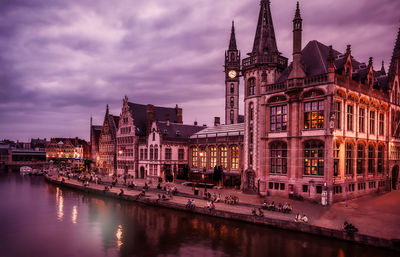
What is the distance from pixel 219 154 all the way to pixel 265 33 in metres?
24.2

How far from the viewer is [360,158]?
4247cm

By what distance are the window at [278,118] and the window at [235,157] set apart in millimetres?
13307

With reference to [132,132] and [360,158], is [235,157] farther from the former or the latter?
[132,132]

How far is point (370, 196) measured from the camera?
42625 millimetres

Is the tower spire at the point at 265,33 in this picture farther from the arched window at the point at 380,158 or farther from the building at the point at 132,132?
the building at the point at 132,132

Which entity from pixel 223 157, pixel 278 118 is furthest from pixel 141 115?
pixel 278 118

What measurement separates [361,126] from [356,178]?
7.59 m

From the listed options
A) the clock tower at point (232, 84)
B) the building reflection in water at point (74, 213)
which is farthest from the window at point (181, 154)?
the building reflection in water at point (74, 213)

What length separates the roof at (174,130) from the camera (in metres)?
67.8

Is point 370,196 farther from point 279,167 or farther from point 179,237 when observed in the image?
point 179,237

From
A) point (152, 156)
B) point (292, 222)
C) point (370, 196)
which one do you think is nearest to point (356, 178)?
point (370, 196)

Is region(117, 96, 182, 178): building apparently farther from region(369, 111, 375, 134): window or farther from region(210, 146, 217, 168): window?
region(369, 111, 375, 134): window

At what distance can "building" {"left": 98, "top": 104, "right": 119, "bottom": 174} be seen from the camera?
84812mm

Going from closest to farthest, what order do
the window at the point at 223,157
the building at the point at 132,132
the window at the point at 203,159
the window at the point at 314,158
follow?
1. the window at the point at 314,158
2. the window at the point at 223,157
3. the window at the point at 203,159
4. the building at the point at 132,132
